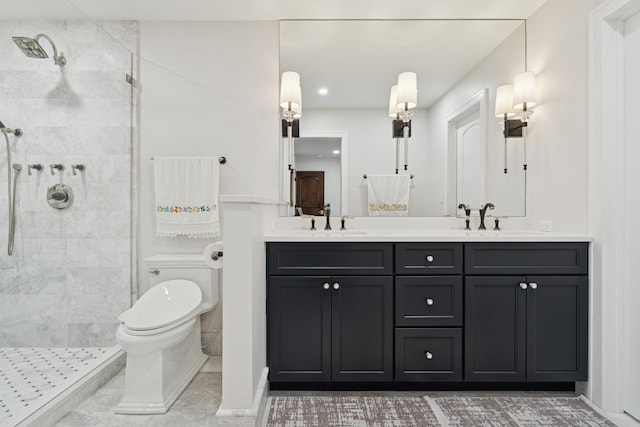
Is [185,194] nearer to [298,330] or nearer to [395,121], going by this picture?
[298,330]

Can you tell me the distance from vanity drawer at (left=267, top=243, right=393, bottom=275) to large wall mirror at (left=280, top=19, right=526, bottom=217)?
599mm

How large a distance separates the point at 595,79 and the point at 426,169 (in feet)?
3.30

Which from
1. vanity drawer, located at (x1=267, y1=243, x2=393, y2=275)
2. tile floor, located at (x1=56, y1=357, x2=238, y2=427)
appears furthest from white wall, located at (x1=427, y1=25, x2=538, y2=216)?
tile floor, located at (x1=56, y1=357, x2=238, y2=427)

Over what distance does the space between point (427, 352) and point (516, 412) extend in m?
0.51

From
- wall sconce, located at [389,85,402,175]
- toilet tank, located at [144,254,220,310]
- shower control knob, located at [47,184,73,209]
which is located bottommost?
toilet tank, located at [144,254,220,310]

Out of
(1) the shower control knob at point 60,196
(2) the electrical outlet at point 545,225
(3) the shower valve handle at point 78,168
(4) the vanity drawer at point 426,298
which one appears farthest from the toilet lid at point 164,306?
(2) the electrical outlet at point 545,225

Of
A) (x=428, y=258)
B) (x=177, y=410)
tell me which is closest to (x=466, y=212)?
(x=428, y=258)

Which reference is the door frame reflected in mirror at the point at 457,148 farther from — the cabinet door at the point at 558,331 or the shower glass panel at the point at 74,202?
the shower glass panel at the point at 74,202

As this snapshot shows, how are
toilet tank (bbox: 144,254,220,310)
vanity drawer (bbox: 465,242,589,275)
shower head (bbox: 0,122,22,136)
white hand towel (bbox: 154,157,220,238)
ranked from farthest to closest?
white hand towel (bbox: 154,157,220,238) < toilet tank (bbox: 144,254,220,310) < shower head (bbox: 0,122,22,136) < vanity drawer (bbox: 465,242,589,275)

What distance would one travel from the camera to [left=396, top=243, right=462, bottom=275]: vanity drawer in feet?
5.71

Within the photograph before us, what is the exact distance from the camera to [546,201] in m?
2.07

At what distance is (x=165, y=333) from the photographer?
5.42 feet

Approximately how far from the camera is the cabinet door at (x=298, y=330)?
1719 mm

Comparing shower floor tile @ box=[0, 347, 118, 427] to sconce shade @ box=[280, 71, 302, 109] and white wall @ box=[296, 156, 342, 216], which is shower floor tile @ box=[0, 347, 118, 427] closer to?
white wall @ box=[296, 156, 342, 216]
